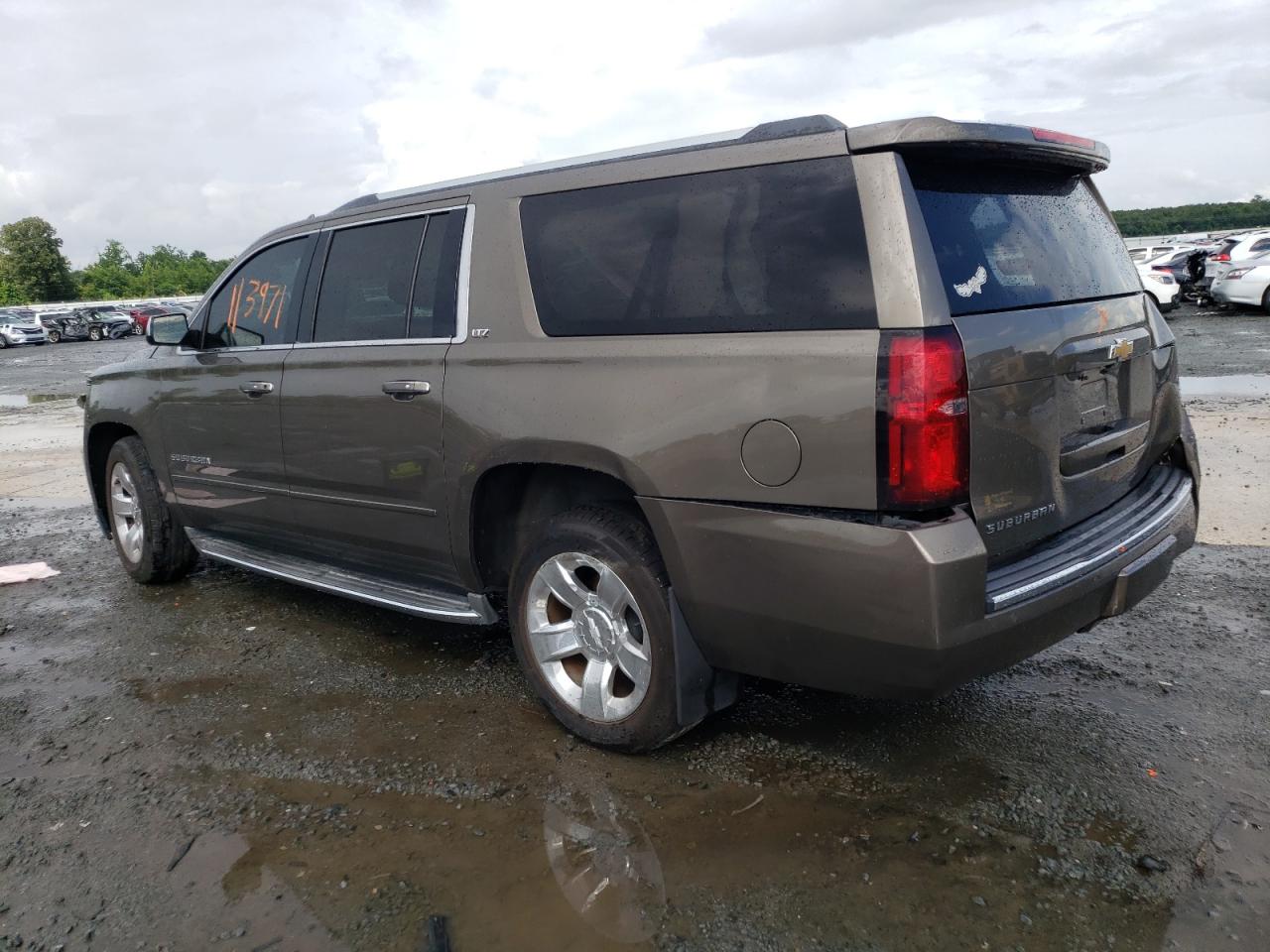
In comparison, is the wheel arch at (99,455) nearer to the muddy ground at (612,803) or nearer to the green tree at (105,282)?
the muddy ground at (612,803)

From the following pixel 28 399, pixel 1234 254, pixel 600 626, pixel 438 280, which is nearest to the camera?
pixel 600 626

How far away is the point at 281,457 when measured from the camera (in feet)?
14.8

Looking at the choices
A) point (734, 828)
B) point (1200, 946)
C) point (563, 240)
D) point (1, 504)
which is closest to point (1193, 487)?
point (1200, 946)

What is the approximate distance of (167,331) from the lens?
5133 millimetres

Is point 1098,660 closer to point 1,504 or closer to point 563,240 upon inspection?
point 563,240

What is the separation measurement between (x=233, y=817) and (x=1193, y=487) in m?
3.41

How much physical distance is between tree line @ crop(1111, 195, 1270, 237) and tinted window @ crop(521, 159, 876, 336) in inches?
3349

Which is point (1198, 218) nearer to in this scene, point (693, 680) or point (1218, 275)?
point (1218, 275)

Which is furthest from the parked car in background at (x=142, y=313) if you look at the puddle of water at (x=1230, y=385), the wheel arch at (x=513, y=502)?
the wheel arch at (x=513, y=502)

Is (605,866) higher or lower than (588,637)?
lower

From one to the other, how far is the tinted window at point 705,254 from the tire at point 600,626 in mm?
652

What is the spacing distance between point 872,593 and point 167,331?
155 inches

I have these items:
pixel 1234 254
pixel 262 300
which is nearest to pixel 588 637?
pixel 262 300

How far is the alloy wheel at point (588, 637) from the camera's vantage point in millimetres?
3293
